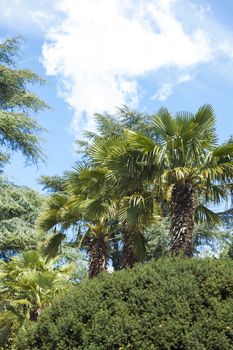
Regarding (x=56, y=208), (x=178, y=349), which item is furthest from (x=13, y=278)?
(x=178, y=349)

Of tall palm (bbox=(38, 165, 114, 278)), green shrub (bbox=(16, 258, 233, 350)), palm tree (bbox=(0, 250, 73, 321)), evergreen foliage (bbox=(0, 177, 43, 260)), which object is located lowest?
green shrub (bbox=(16, 258, 233, 350))

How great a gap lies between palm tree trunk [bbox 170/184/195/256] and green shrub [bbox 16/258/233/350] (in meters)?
3.47

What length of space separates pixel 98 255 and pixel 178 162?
12.5 ft

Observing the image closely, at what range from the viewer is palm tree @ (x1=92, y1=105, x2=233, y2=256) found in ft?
35.5

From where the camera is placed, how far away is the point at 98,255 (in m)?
13.4

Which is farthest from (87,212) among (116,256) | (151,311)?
(116,256)

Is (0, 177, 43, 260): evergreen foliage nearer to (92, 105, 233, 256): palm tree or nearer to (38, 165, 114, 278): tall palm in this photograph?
(38, 165, 114, 278): tall palm

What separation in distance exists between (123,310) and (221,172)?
5102mm

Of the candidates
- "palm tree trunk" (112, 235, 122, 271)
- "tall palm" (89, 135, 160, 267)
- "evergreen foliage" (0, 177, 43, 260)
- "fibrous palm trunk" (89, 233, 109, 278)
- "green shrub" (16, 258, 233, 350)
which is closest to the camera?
"green shrub" (16, 258, 233, 350)

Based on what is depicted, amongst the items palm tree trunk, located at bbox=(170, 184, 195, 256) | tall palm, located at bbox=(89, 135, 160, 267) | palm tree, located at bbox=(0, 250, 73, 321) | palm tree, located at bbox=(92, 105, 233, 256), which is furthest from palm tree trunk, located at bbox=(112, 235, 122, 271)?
palm tree trunk, located at bbox=(170, 184, 195, 256)

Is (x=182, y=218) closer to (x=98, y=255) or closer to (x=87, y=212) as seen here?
(x=87, y=212)

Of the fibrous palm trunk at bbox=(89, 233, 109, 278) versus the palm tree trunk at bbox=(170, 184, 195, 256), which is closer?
the palm tree trunk at bbox=(170, 184, 195, 256)

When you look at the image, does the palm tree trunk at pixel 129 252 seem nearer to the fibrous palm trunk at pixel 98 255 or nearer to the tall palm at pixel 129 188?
the tall palm at pixel 129 188

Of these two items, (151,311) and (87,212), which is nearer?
(151,311)
